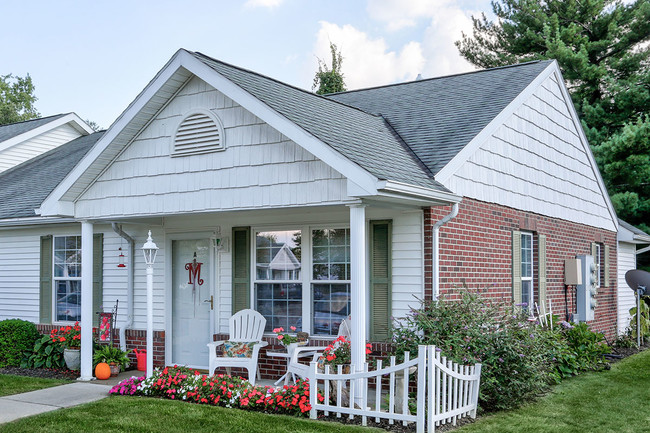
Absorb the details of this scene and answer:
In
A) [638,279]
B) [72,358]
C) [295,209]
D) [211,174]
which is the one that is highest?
[211,174]

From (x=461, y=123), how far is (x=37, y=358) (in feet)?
26.0

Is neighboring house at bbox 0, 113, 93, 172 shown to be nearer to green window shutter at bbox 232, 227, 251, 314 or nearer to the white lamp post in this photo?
green window shutter at bbox 232, 227, 251, 314

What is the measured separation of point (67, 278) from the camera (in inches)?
517

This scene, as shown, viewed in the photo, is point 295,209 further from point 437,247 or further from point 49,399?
point 49,399

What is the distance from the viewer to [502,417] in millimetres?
8117

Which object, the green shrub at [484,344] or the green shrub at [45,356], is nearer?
the green shrub at [484,344]

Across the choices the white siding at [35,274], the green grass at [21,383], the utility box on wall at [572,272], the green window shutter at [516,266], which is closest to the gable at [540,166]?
the green window shutter at [516,266]

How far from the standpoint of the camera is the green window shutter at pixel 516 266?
38.0 feet

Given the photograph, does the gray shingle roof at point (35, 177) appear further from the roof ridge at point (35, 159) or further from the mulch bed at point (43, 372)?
the mulch bed at point (43, 372)

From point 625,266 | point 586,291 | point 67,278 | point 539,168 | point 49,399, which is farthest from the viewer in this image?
point 625,266

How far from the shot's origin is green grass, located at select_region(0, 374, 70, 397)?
32.5ft

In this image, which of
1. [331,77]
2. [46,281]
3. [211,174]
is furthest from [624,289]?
[331,77]

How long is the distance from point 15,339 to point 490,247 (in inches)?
326

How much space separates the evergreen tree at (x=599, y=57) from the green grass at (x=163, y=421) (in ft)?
54.0
